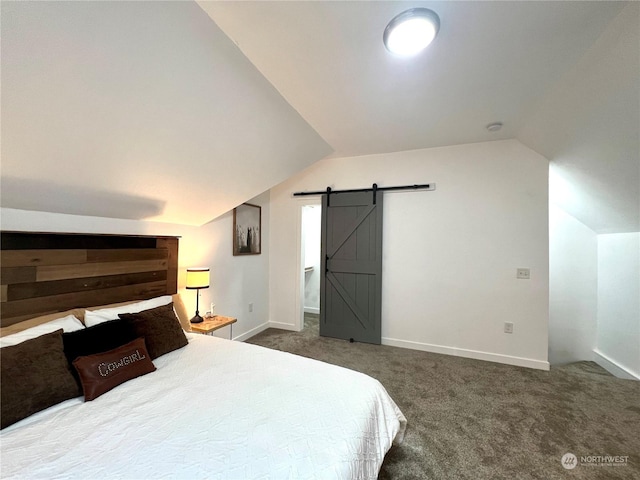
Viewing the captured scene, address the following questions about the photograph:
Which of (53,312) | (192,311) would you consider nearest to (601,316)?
(192,311)

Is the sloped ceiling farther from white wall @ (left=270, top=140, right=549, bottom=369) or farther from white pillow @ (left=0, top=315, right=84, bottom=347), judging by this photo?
white wall @ (left=270, top=140, right=549, bottom=369)

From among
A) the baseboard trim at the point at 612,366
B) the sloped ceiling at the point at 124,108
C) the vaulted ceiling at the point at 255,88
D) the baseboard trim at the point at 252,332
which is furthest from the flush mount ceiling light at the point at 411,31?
the baseboard trim at the point at 612,366

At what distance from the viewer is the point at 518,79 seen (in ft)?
6.17

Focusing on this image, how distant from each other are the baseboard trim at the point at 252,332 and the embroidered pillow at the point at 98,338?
190cm

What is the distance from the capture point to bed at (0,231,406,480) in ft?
3.12

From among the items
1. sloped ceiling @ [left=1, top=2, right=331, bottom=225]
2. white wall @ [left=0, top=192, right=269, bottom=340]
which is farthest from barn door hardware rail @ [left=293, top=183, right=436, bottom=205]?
sloped ceiling @ [left=1, top=2, right=331, bottom=225]

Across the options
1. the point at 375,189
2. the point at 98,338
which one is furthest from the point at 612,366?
the point at 98,338

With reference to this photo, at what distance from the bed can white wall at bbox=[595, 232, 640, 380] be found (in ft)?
10.3

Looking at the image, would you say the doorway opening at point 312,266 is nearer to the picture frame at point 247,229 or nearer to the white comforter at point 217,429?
the picture frame at point 247,229

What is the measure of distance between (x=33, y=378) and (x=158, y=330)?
2.17 feet

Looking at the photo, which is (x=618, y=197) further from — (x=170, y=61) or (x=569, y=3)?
(x=170, y=61)

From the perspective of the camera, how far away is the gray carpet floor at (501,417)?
5.28 ft

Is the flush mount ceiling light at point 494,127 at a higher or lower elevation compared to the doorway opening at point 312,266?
higher

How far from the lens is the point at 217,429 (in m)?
1.12
